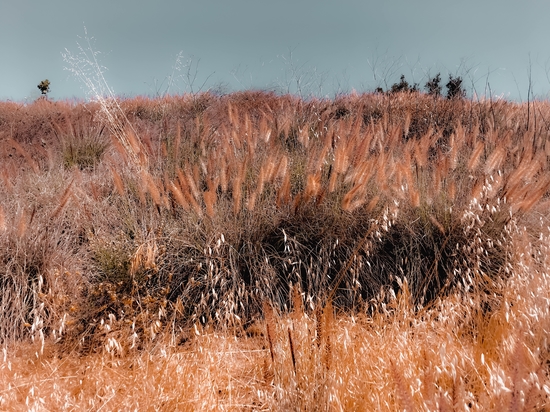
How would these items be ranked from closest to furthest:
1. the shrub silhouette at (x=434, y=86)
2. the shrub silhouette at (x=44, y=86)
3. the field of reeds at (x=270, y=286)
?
the field of reeds at (x=270, y=286), the shrub silhouette at (x=434, y=86), the shrub silhouette at (x=44, y=86)

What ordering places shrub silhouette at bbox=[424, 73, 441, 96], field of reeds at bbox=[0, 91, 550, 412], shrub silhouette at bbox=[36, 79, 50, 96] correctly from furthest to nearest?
shrub silhouette at bbox=[36, 79, 50, 96]
shrub silhouette at bbox=[424, 73, 441, 96]
field of reeds at bbox=[0, 91, 550, 412]

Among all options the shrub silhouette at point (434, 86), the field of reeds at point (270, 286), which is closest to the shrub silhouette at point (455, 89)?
the shrub silhouette at point (434, 86)

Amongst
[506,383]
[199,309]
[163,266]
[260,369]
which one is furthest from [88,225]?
[506,383]

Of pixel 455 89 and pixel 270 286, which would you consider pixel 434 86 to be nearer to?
pixel 455 89

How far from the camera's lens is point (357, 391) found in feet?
5.38

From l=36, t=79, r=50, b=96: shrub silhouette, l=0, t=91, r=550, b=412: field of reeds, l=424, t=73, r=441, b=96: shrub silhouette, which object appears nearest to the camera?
l=0, t=91, r=550, b=412: field of reeds

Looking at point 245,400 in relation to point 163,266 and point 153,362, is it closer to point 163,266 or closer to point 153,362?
point 153,362

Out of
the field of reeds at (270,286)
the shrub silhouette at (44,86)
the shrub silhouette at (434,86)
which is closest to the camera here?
the field of reeds at (270,286)

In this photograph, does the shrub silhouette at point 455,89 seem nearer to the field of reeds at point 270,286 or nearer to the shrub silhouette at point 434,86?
the shrub silhouette at point 434,86

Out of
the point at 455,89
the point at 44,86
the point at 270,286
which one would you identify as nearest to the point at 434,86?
the point at 455,89

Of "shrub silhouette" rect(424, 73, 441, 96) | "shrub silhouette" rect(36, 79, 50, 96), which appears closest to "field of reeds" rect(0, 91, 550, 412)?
"shrub silhouette" rect(424, 73, 441, 96)

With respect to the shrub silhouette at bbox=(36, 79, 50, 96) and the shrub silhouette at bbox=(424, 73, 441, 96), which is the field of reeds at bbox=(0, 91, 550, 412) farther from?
the shrub silhouette at bbox=(36, 79, 50, 96)

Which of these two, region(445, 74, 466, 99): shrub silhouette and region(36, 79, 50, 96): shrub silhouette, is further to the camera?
region(36, 79, 50, 96): shrub silhouette

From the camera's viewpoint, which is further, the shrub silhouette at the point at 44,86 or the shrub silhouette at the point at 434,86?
the shrub silhouette at the point at 44,86
